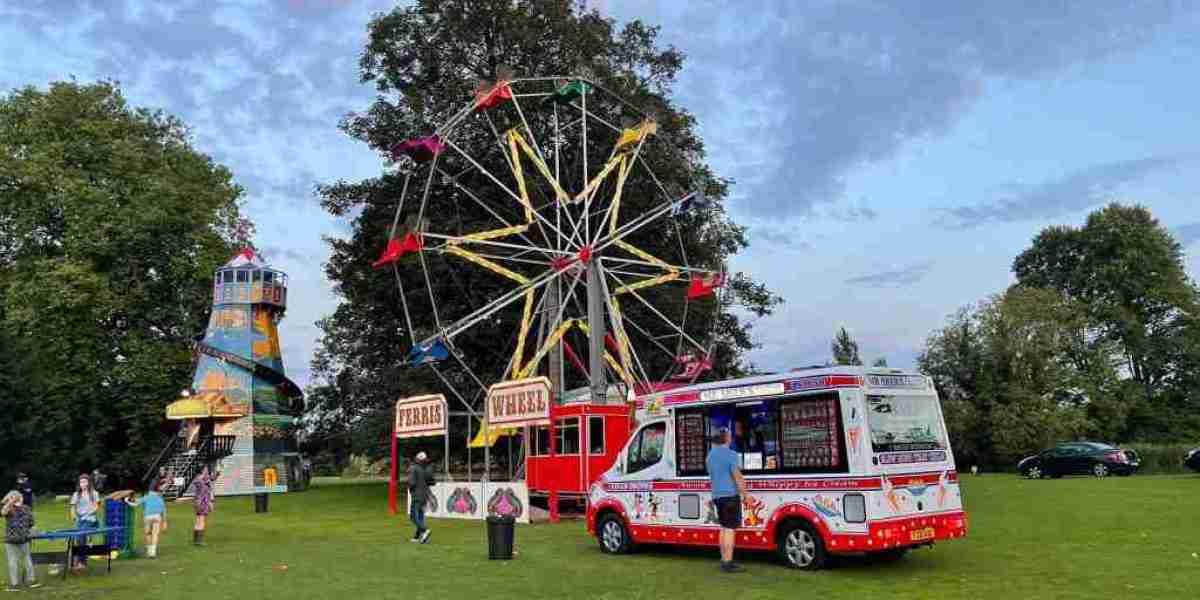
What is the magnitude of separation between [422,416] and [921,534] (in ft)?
57.2

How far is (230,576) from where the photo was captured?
1367 cm

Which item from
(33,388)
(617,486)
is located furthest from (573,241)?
(33,388)

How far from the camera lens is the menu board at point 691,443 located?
45.7ft

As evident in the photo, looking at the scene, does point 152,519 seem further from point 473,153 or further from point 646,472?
point 473,153

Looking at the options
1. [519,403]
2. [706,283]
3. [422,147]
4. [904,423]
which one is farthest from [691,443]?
[422,147]

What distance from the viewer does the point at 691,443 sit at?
46.2 ft

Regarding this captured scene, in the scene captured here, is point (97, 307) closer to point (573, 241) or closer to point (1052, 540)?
point (573, 241)

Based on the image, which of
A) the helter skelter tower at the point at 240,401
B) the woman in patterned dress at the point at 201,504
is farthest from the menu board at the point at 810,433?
the helter skelter tower at the point at 240,401

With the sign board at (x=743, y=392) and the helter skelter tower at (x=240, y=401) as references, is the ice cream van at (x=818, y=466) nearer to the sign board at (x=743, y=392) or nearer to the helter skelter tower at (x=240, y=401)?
the sign board at (x=743, y=392)

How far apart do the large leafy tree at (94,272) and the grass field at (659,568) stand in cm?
2763

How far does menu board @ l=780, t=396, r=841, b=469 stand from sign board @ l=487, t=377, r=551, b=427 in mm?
10847

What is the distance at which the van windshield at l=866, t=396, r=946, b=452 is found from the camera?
39.4 feet

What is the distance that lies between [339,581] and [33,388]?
35.6 metres

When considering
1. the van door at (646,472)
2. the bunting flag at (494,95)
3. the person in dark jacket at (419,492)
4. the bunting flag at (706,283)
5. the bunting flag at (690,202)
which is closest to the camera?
the van door at (646,472)
